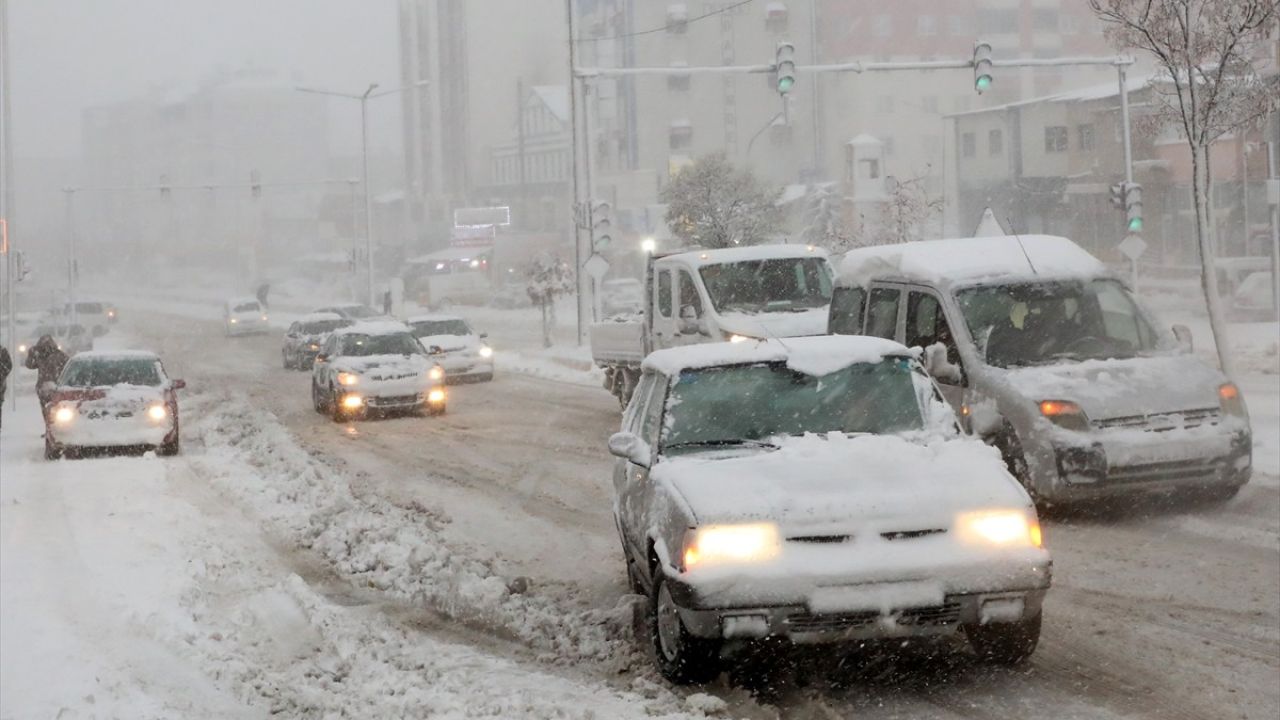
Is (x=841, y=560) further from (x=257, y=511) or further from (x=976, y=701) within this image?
(x=257, y=511)

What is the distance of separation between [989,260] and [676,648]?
6960 millimetres

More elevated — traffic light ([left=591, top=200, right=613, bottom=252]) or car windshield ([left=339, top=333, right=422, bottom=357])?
traffic light ([left=591, top=200, right=613, bottom=252])

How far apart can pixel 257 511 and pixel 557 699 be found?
27.8ft

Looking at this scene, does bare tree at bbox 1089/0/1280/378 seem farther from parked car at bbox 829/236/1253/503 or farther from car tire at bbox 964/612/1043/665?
car tire at bbox 964/612/1043/665

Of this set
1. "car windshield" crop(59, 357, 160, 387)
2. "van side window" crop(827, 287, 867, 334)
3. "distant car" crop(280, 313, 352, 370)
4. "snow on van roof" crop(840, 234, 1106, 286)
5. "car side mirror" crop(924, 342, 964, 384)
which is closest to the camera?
"car side mirror" crop(924, 342, 964, 384)

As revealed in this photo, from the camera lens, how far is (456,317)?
114 ft

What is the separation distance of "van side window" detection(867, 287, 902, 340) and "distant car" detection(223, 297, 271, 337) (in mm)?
52617

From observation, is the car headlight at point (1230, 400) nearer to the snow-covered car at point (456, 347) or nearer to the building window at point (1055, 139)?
the snow-covered car at point (456, 347)

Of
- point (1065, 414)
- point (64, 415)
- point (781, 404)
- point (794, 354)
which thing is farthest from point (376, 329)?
point (781, 404)

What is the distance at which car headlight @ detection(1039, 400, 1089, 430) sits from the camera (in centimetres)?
1174

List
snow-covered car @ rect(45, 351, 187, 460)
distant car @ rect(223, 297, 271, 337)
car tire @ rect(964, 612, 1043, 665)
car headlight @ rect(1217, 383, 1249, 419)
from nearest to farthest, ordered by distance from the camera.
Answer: car tire @ rect(964, 612, 1043, 665) < car headlight @ rect(1217, 383, 1249, 419) < snow-covered car @ rect(45, 351, 187, 460) < distant car @ rect(223, 297, 271, 337)

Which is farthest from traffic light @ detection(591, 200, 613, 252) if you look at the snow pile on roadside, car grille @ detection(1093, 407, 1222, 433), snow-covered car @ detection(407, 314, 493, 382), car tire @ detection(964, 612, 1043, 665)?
car tire @ detection(964, 612, 1043, 665)

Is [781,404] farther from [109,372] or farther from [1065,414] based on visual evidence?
[109,372]

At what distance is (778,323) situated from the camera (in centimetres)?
1809
